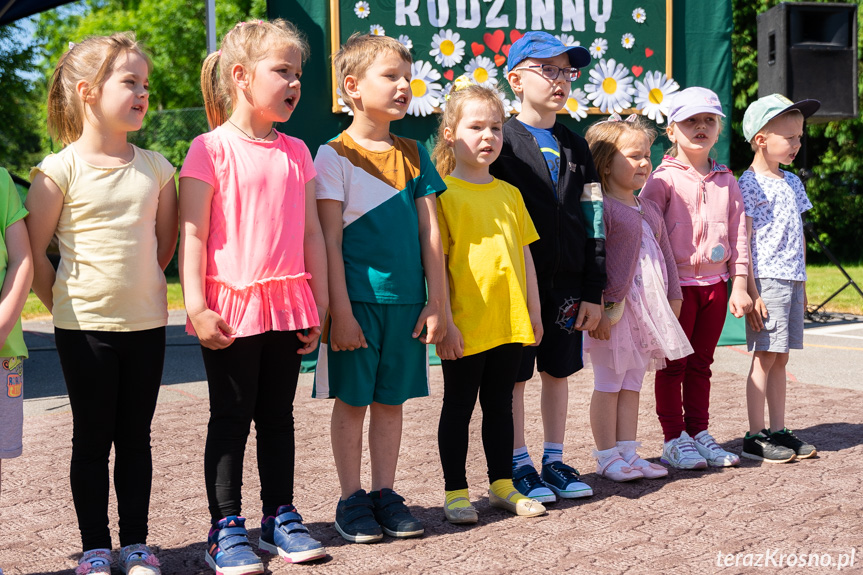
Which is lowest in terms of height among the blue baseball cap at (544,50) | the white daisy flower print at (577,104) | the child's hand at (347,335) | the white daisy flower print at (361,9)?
the child's hand at (347,335)

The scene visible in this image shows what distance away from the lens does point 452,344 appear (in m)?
3.22

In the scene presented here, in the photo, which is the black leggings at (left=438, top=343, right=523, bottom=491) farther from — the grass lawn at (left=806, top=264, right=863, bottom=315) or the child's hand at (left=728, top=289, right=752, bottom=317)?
the grass lawn at (left=806, top=264, right=863, bottom=315)

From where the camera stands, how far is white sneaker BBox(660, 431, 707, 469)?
3959mm

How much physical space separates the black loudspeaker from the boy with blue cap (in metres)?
5.97

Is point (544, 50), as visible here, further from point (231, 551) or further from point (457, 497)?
point (231, 551)

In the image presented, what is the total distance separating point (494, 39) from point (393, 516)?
495 cm

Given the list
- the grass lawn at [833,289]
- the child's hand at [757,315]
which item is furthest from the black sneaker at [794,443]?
the grass lawn at [833,289]

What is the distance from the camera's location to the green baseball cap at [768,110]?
4387mm

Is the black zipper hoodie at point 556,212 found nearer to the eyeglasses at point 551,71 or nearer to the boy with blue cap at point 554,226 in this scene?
the boy with blue cap at point 554,226

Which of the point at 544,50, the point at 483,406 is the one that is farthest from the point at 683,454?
the point at 544,50

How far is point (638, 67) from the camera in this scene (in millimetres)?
7465

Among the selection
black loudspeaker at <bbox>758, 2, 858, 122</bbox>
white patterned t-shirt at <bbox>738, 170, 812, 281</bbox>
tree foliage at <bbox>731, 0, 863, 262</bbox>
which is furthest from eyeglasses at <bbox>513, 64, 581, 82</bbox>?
tree foliage at <bbox>731, 0, 863, 262</bbox>

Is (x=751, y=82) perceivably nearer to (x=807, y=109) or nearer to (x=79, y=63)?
(x=807, y=109)

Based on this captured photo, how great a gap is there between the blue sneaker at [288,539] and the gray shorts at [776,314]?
2.39 m
